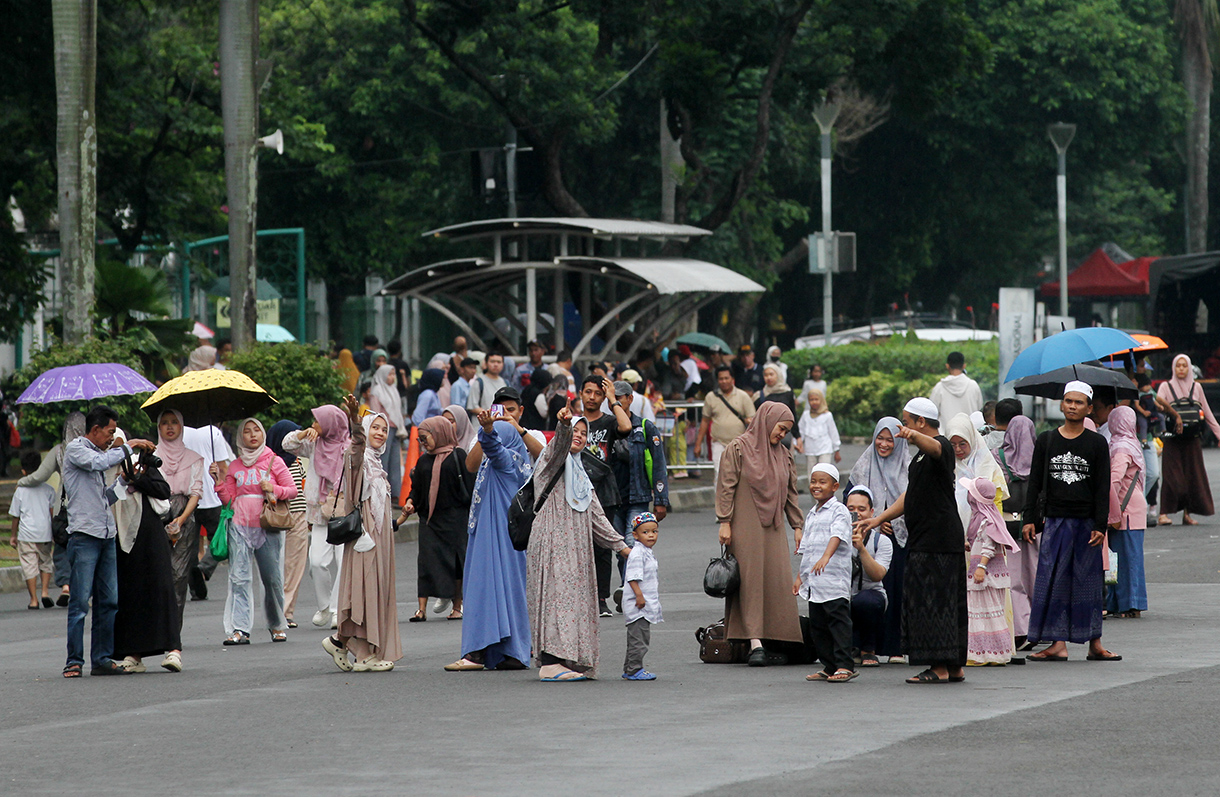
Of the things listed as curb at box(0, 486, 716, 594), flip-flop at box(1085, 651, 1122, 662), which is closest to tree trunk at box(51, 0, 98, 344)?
curb at box(0, 486, 716, 594)

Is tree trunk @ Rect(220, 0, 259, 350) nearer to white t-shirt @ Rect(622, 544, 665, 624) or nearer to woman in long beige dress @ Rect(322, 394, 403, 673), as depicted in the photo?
woman in long beige dress @ Rect(322, 394, 403, 673)

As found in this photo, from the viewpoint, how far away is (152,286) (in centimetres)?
2194

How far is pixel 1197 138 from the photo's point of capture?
4775 cm

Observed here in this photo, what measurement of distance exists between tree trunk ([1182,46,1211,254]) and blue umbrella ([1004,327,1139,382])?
35567 mm

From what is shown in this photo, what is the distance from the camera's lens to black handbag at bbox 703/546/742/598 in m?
10.3

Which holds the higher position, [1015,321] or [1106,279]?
[1106,279]

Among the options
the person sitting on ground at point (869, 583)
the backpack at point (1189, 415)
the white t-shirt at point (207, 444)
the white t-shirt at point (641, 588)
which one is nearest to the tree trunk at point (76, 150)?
the white t-shirt at point (207, 444)

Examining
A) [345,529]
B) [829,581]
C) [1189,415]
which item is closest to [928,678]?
[829,581]

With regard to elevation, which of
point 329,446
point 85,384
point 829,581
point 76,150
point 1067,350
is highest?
point 76,150

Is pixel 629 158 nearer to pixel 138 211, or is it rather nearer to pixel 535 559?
pixel 138 211

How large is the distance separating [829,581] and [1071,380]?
115 inches

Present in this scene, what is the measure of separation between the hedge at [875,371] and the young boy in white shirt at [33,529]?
1863cm

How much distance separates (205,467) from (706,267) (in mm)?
12012

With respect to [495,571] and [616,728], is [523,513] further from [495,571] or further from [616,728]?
[616,728]
